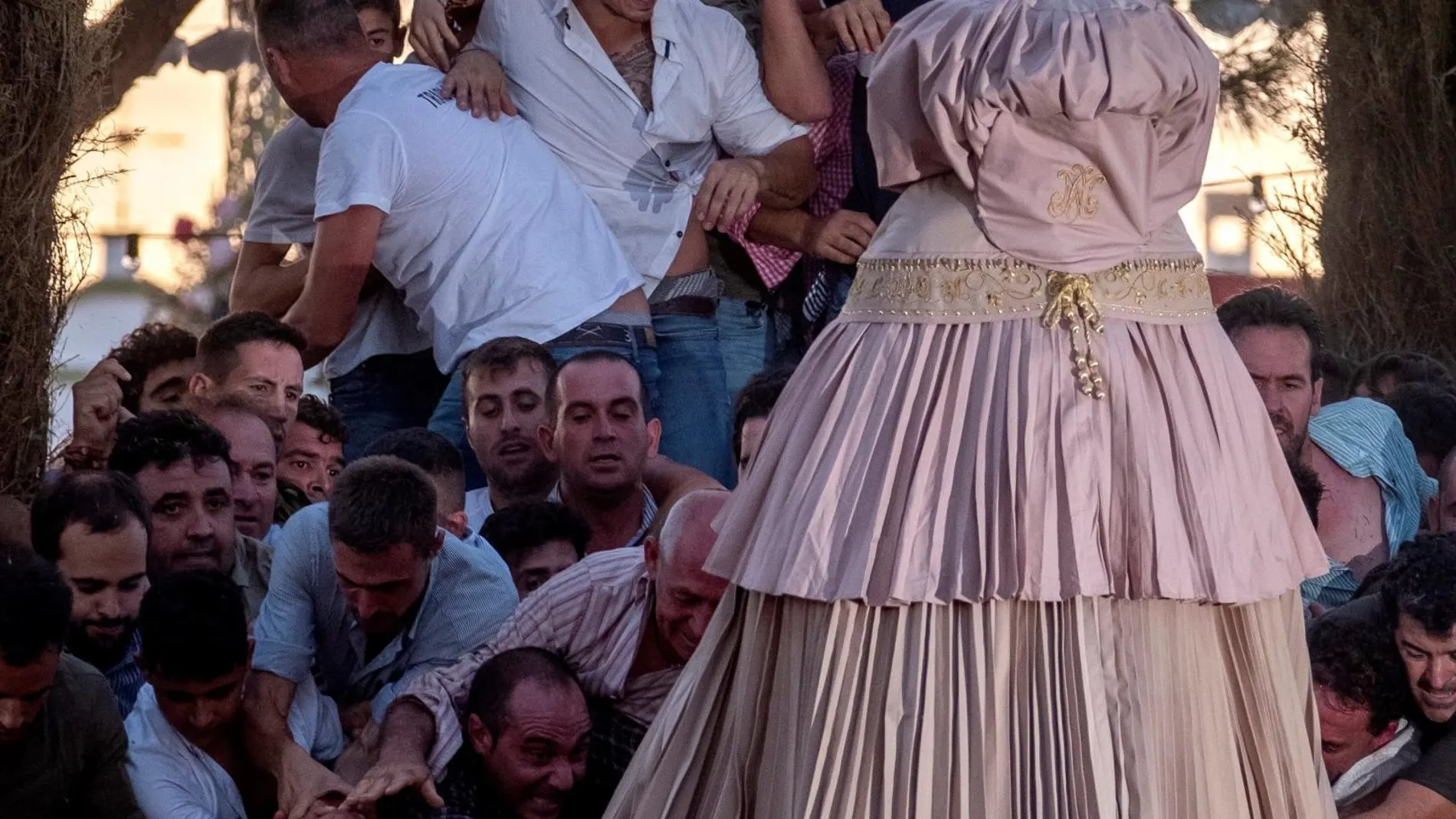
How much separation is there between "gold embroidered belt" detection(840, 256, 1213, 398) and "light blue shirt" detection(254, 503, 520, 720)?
1.58 m

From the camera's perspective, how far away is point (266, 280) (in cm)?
536

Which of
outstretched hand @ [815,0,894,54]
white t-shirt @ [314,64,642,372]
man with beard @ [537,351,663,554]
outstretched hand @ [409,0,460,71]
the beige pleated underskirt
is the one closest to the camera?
the beige pleated underskirt

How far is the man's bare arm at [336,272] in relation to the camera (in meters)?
4.71

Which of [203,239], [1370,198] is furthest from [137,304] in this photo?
[1370,198]

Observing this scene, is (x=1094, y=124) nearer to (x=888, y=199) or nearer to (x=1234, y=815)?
(x=1234, y=815)

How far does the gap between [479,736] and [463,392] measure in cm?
104

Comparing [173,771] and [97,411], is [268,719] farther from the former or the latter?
[97,411]

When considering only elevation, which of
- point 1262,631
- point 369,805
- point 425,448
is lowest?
point 369,805

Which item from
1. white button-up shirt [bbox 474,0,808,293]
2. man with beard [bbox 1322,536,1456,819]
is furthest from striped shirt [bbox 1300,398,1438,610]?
white button-up shirt [bbox 474,0,808,293]

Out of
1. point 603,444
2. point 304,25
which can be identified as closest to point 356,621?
point 603,444

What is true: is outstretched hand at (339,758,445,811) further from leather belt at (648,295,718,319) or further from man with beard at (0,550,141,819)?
leather belt at (648,295,718,319)

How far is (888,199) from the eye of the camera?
5156 millimetres

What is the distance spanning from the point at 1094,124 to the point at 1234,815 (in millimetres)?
986

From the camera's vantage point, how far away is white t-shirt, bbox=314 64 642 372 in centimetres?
477
